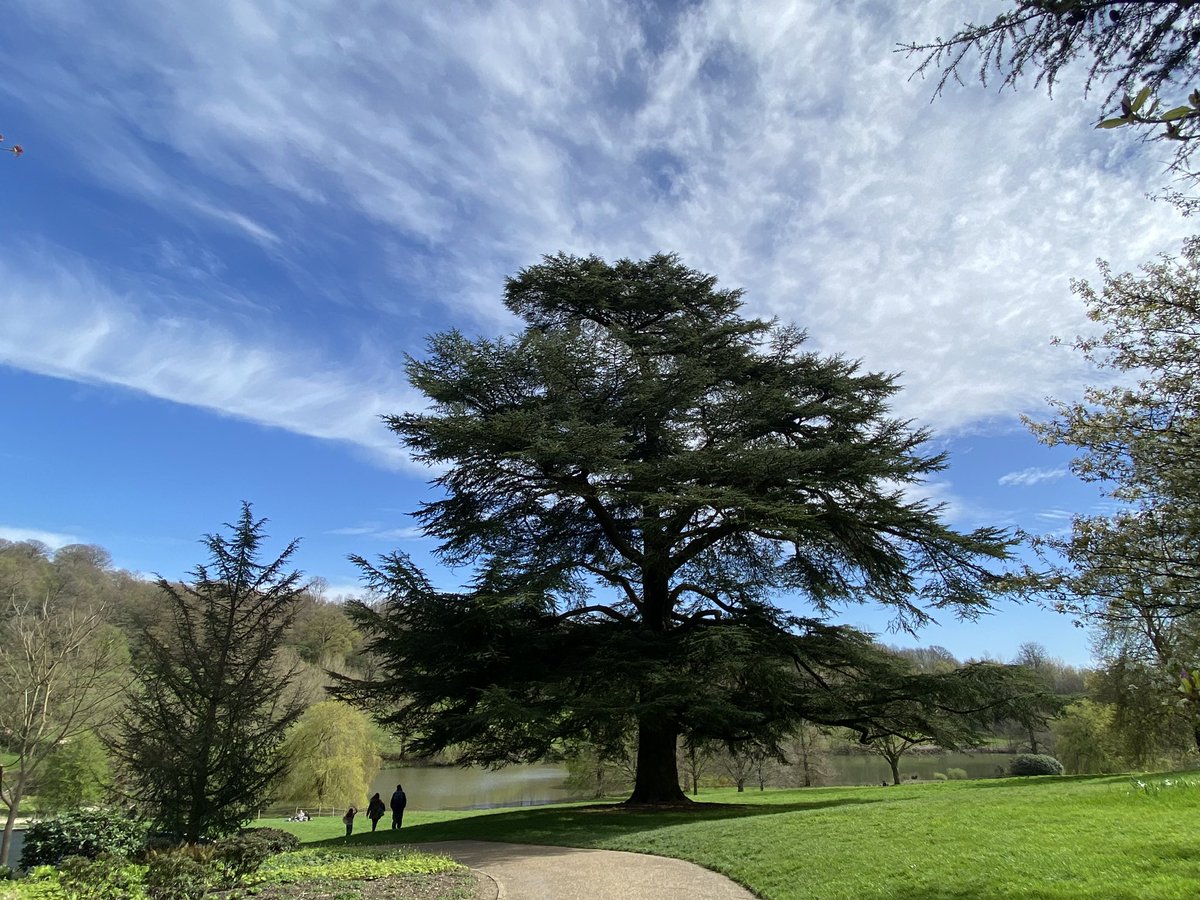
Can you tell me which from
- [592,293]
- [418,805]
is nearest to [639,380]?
[592,293]

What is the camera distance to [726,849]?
9.59 m

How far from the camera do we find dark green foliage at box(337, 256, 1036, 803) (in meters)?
14.3

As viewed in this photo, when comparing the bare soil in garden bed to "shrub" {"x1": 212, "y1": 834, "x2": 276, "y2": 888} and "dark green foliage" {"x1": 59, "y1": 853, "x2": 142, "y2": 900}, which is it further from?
"dark green foliage" {"x1": 59, "y1": 853, "x2": 142, "y2": 900}

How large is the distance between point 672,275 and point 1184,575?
16531 mm

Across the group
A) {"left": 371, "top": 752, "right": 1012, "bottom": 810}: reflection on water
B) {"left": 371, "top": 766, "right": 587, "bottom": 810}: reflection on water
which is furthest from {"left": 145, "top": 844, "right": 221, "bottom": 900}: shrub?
{"left": 371, "top": 752, "right": 1012, "bottom": 810}: reflection on water

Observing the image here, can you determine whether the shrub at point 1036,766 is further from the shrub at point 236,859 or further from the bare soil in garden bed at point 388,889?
the shrub at point 236,859

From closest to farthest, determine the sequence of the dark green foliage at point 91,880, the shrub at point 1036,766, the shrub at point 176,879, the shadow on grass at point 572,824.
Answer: the dark green foliage at point 91,880, the shrub at point 176,879, the shadow on grass at point 572,824, the shrub at point 1036,766

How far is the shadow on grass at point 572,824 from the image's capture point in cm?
1250

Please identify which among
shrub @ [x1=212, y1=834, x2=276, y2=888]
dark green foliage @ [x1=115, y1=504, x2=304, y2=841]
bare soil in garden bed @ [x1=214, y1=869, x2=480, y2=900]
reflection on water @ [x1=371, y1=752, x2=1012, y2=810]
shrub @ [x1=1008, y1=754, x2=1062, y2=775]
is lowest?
reflection on water @ [x1=371, y1=752, x2=1012, y2=810]

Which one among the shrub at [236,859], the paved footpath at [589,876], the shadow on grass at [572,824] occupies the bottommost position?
the shadow on grass at [572,824]

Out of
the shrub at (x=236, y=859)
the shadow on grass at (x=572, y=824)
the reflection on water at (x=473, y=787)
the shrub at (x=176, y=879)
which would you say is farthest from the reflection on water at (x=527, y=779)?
the shrub at (x=176, y=879)

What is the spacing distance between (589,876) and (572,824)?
5.21 m

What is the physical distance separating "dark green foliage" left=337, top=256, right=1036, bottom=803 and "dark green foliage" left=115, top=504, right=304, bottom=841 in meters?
3.18

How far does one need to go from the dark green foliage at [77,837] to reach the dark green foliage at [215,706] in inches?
55.3
